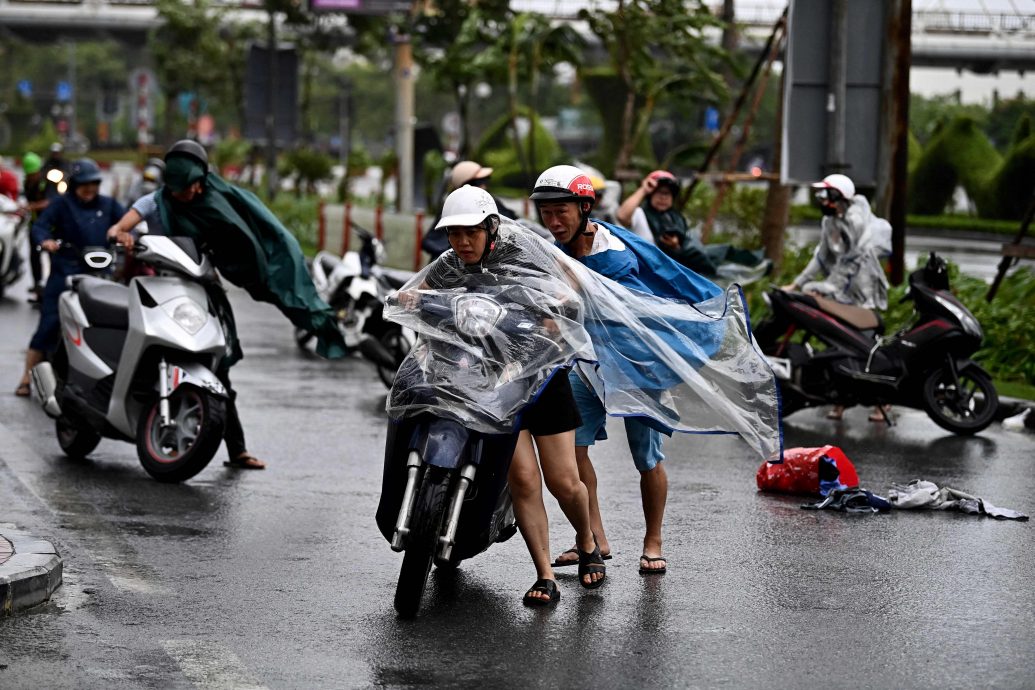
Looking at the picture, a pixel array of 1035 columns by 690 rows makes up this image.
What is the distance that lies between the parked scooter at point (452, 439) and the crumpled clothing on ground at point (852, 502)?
105 inches

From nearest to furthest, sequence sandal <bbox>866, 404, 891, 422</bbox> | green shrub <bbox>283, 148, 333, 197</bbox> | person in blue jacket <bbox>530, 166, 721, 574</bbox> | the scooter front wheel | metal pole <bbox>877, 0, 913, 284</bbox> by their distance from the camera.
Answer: person in blue jacket <bbox>530, 166, 721, 574</bbox> → the scooter front wheel → sandal <bbox>866, 404, 891, 422</bbox> → metal pole <bbox>877, 0, 913, 284</bbox> → green shrub <bbox>283, 148, 333, 197</bbox>

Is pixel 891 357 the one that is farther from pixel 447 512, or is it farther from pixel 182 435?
pixel 447 512

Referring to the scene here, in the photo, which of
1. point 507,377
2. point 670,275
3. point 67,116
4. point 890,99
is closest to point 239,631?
point 507,377

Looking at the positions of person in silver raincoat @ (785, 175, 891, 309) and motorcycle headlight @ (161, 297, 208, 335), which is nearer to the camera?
motorcycle headlight @ (161, 297, 208, 335)

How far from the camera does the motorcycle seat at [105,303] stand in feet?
31.5

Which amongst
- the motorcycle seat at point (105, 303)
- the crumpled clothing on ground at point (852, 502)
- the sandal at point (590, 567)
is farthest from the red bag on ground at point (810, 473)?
the motorcycle seat at point (105, 303)

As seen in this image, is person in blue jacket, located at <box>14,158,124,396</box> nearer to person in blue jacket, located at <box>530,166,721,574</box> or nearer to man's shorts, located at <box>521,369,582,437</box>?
person in blue jacket, located at <box>530,166,721,574</box>

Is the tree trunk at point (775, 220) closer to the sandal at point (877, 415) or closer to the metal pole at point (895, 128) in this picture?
the metal pole at point (895, 128)

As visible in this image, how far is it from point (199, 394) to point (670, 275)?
2.85 m

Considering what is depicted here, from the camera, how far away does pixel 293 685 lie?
17.4 ft

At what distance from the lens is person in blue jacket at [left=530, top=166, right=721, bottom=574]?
6945 millimetres

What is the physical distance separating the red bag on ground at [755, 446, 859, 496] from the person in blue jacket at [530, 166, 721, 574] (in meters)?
2.00

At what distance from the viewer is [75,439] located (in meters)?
9.94

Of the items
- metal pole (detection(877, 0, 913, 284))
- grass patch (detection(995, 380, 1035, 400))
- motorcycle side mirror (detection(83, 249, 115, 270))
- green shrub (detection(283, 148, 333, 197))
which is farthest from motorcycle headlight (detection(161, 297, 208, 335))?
green shrub (detection(283, 148, 333, 197))
